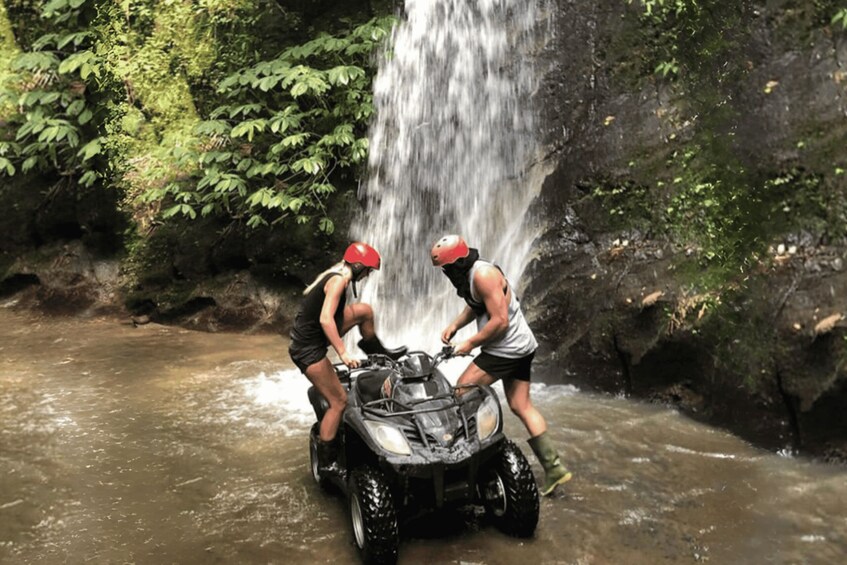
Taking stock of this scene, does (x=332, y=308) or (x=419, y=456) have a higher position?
(x=332, y=308)

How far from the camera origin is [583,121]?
7.72 m

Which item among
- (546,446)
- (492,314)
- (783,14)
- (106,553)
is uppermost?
(783,14)

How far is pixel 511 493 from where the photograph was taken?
409 centimetres

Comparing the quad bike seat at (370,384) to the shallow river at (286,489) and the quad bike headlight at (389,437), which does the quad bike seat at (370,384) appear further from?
the shallow river at (286,489)

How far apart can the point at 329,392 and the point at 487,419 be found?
1000 mm

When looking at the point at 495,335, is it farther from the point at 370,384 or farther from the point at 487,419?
the point at 370,384

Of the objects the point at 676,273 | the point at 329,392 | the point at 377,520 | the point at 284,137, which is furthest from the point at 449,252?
the point at 284,137

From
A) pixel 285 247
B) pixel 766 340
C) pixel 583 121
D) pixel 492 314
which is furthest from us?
pixel 285 247

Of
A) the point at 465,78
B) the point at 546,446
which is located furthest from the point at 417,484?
the point at 465,78

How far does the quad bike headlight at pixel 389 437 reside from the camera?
151 inches

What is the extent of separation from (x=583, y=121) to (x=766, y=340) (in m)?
3.02

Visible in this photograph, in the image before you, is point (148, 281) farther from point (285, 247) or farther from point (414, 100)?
point (414, 100)

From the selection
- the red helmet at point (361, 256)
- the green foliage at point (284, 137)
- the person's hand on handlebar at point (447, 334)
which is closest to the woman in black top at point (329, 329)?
the red helmet at point (361, 256)

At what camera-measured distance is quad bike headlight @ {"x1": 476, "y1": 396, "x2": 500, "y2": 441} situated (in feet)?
13.0
